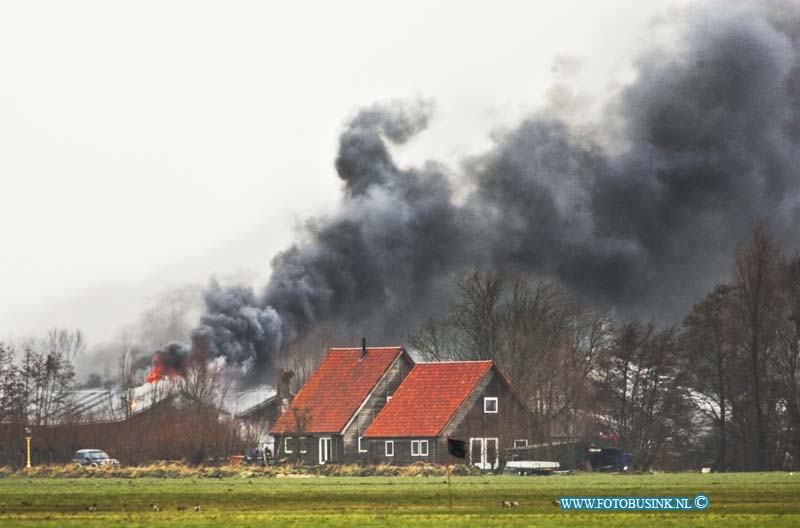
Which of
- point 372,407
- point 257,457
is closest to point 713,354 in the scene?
point 372,407

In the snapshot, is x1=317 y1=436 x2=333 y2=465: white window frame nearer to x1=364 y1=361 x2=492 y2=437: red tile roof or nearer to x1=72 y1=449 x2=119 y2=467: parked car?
x1=364 y1=361 x2=492 y2=437: red tile roof

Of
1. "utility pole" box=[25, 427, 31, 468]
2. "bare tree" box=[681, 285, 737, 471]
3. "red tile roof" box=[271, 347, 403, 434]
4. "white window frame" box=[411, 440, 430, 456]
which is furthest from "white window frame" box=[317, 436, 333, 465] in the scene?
"bare tree" box=[681, 285, 737, 471]

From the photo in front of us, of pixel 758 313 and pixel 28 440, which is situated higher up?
pixel 758 313

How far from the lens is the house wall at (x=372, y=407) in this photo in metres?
97.2

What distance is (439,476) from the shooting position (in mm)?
80438

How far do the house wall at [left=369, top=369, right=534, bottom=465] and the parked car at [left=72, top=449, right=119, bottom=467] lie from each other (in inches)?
579

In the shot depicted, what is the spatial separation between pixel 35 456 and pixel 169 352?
1099 inches

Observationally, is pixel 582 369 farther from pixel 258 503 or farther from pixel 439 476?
pixel 258 503

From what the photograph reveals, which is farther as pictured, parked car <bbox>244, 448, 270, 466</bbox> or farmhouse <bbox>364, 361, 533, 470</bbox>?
parked car <bbox>244, 448, 270, 466</bbox>

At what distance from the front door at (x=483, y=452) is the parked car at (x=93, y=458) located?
63.7 ft

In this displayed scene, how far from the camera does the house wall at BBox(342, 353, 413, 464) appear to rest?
97250mm

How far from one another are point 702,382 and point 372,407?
19.6m

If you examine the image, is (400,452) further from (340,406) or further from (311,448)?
(340,406)

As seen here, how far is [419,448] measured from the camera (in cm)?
9356
